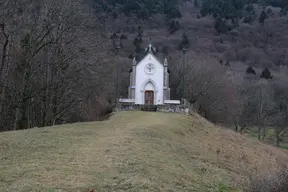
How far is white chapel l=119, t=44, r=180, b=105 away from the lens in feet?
143

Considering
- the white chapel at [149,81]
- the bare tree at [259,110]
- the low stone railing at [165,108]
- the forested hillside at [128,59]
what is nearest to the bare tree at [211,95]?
the forested hillside at [128,59]

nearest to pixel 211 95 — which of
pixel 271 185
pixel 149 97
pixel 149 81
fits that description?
pixel 149 97

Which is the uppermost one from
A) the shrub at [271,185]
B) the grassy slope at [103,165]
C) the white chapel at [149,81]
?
the white chapel at [149,81]

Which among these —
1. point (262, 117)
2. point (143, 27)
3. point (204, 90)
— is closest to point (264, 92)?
point (262, 117)

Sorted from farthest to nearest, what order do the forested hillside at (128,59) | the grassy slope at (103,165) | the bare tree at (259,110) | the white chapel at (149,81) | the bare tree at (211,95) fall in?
the bare tree at (259,110) → the bare tree at (211,95) → the white chapel at (149,81) → the forested hillside at (128,59) → the grassy slope at (103,165)

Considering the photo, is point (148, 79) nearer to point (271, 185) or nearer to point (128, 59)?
point (128, 59)

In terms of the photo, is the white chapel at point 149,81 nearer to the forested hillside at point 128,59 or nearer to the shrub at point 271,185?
the forested hillside at point 128,59

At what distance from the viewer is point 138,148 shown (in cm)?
1196

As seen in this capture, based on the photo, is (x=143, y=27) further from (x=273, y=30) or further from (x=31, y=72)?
(x=31, y=72)

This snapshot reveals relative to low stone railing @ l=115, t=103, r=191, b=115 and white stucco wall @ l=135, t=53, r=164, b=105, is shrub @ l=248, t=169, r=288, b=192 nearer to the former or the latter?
low stone railing @ l=115, t=103, r=191, b=115

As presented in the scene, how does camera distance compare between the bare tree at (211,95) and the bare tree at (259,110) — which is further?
the bare tree at (259,110)

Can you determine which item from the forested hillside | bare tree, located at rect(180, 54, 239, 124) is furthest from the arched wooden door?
bare tree, located at rect(180, 54, 239, 124)

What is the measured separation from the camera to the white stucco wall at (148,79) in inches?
1715

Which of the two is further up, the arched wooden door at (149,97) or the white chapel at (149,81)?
the white chapel at (149,81)
